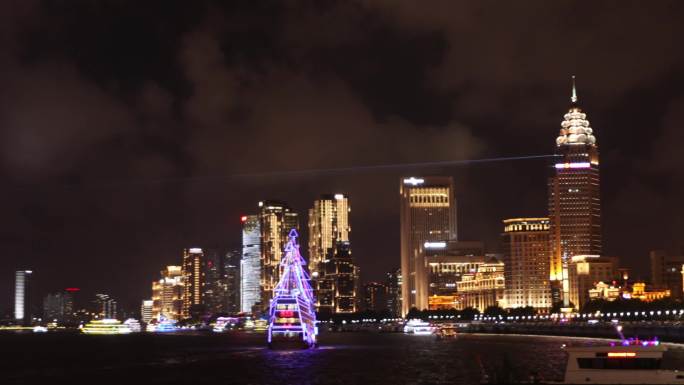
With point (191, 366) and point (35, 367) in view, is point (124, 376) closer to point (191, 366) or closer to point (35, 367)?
point (191, 366)

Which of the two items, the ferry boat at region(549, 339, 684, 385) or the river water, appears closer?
the ferry boat at region(549, 339, 684, 385)

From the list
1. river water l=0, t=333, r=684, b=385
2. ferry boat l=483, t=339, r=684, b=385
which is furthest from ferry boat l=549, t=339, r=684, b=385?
river water l=0, t=333, r=684, b=385

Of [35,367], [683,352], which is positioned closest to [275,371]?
[35,367]

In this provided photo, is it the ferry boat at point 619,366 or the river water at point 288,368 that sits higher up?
the ferry boat at point 619,366

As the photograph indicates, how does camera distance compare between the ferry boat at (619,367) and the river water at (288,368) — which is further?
the river water at (288,368)

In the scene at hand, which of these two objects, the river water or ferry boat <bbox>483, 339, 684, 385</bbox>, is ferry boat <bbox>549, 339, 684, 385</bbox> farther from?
the river water

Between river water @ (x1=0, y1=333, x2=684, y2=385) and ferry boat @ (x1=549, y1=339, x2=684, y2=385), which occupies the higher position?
ferry boat @ (x1=549, y1=339, x2=684, y2=385)

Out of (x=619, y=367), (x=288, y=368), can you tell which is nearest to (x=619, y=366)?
(x=619, y=367)

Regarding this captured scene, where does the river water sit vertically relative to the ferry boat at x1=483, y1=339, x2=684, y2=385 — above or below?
below

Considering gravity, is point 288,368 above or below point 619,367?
below

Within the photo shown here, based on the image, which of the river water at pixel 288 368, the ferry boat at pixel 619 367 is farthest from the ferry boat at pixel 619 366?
the river water at pixel 288 368

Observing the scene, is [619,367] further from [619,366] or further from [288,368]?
[288,368]

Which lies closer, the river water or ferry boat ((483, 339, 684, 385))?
ferry boat ((483, 339, 684, 385))

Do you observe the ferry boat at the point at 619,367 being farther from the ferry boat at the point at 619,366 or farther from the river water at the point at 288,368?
the river water at the point at 288,368
